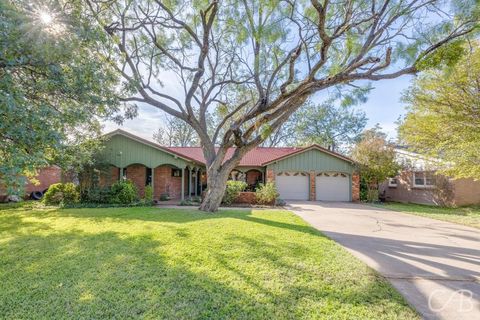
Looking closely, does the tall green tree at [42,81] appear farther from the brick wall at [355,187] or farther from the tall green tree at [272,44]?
the brick wall at [355,187]

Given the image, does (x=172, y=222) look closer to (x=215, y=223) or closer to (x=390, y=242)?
(x=215, y=223)

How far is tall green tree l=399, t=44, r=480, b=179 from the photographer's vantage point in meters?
→ 9.97

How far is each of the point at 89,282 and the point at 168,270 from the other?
4.04ft

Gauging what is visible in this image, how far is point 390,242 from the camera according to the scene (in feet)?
21.9

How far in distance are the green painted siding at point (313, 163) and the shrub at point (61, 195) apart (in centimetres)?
1286

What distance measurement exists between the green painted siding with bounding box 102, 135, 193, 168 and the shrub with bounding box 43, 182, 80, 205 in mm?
2832

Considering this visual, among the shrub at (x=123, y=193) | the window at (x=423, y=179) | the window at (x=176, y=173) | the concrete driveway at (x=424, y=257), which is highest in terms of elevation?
the window at (x=176, y=173)

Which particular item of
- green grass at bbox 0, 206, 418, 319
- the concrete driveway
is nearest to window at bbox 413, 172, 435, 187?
the concrete driveway

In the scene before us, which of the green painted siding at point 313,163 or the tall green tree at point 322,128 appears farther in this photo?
the tall green tree at point 322,128

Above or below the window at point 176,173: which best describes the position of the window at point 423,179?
below

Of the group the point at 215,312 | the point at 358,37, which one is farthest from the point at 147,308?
the point at 358,37

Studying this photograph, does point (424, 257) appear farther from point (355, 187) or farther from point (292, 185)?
point (355, 187)

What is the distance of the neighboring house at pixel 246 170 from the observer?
15.6 metres

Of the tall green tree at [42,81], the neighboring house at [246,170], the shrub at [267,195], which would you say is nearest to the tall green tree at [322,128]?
the neighboring house at [246,170]
